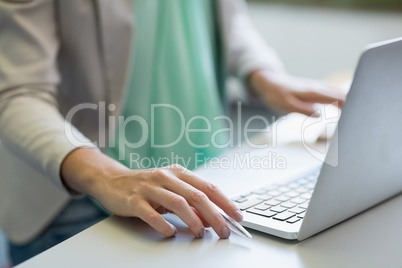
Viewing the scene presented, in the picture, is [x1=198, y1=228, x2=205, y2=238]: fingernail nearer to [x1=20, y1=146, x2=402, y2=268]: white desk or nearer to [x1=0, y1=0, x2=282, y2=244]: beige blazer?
[x1=20, y1=146, x2=402, y2=268]: white desk

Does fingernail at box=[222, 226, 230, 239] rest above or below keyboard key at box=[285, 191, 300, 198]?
above

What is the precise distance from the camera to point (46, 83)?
0.82m

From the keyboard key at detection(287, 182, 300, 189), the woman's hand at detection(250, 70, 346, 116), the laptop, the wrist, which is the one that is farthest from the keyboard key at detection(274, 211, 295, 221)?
the wrist

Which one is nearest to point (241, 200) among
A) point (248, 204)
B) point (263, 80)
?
point (248, 204)

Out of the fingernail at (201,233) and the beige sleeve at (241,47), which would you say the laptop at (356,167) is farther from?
the beige sleeve at (241,47)

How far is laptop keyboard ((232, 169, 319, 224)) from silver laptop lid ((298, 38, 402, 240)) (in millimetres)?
42

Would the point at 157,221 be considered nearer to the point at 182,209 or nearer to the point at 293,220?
the point at 182,209

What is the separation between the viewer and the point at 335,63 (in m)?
2.70

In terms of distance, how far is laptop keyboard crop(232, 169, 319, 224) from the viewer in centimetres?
63

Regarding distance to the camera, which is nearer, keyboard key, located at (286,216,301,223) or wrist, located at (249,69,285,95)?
keyboard key, located at (286,216,301,223)

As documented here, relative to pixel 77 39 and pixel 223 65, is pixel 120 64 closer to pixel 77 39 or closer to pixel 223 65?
pixel 77 39

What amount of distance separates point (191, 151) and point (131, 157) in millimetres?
132

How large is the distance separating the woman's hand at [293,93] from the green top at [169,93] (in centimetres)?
11

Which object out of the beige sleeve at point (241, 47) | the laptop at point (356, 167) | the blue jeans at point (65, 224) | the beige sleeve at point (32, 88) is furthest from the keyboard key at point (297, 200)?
the beige sleeve at point (241, 47)
